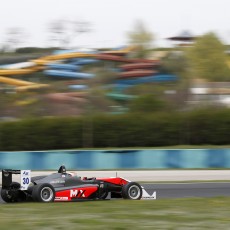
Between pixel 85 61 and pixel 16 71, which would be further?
pixel 85 61

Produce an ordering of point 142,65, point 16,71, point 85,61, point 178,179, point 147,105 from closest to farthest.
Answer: point 178,179 → point 147,105 → point 142,65 → point 16,71 → point 85,61

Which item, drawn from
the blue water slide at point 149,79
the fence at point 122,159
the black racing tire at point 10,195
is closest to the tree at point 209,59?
the blue water slide at point 149,79

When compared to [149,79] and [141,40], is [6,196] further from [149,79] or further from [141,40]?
[141,40]

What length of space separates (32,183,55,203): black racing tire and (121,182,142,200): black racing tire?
55.8 inches

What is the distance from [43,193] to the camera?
1091 centimetres

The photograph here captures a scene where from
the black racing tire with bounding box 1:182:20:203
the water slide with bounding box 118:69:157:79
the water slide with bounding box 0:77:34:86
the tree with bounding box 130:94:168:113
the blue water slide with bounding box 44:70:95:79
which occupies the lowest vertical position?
the black racing tire with bounding box 1:182:20:203

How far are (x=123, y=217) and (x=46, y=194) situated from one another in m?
3.74

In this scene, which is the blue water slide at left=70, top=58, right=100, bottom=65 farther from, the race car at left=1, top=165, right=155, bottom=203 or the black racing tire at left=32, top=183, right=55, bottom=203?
the black racing tire at left=32, top=183, right=55, bottom=203

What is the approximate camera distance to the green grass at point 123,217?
22.3 feet

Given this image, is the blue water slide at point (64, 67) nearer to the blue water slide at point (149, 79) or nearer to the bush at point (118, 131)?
the blue water slide at point (149, 79)

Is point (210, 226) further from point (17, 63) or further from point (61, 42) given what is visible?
point (61, 42)

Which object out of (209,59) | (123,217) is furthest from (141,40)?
(123,217)

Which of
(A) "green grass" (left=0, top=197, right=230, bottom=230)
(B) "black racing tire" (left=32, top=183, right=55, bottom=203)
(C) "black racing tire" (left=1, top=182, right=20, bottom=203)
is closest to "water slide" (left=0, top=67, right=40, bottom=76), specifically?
(C) "black racing tire" (left=1, top=182, right=20, bottom=203)

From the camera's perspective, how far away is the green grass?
6785mm
